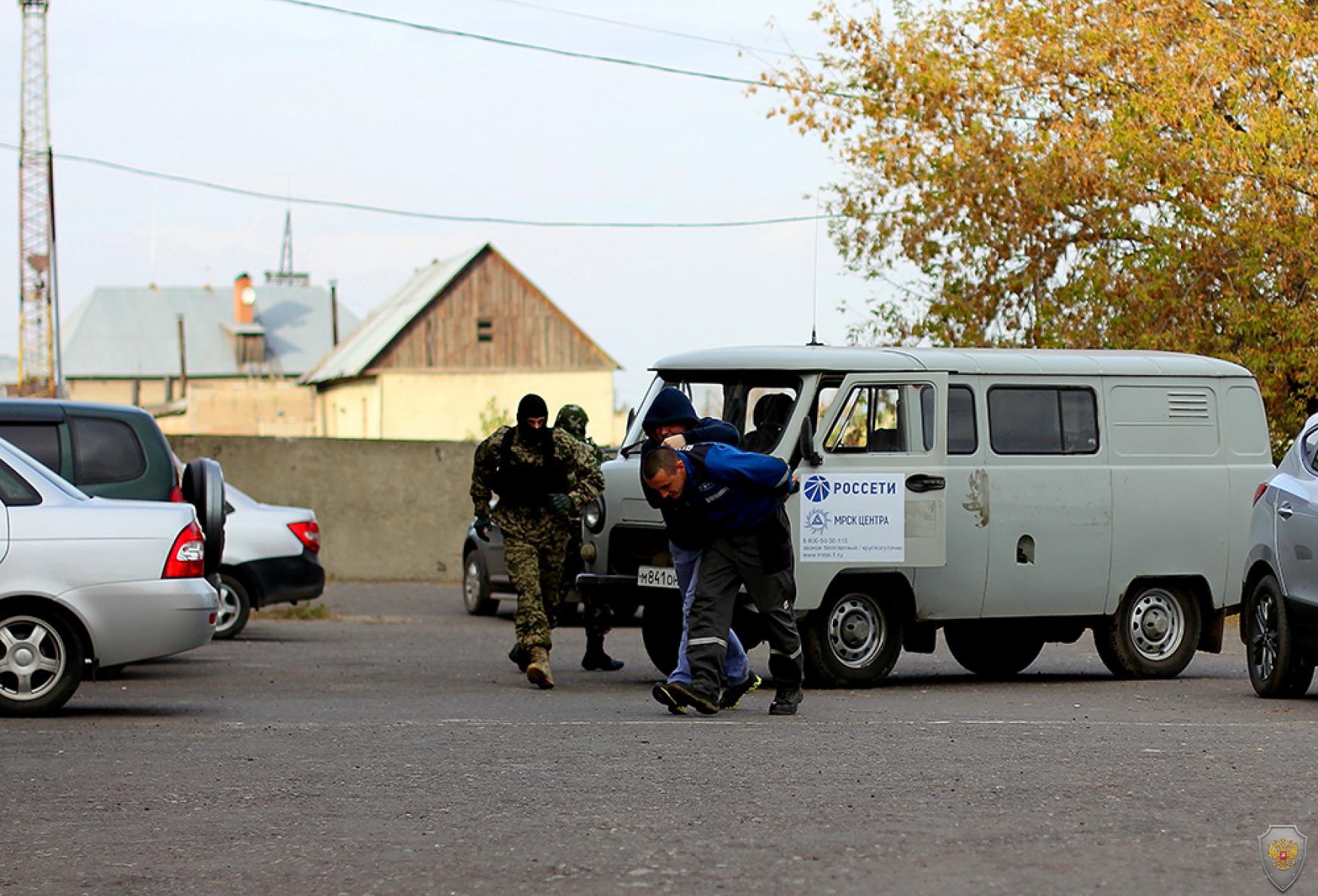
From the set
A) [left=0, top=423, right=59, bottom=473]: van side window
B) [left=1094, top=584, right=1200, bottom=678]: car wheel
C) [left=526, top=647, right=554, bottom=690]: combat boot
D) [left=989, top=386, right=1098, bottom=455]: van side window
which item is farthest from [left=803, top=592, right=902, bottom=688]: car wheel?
[left=0, top=423, right=59, bottom=473]: van side window

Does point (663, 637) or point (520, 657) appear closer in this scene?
point (520, 657)

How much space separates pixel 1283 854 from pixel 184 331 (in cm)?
10109

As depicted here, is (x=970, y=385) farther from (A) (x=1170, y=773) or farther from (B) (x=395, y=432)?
(B) (x=395, y=432)

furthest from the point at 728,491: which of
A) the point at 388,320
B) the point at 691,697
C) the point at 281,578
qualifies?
the point at 388,320

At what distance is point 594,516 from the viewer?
13648 millimetres

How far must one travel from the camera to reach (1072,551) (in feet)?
44.9

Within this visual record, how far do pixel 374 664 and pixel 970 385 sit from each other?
5.27m

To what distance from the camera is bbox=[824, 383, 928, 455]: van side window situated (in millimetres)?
13242

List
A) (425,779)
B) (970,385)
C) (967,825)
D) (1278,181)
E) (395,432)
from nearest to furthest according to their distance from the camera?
(967,825) < (425,779) < (970,385) < (1278,181) < (395,432)

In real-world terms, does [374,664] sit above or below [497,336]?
below

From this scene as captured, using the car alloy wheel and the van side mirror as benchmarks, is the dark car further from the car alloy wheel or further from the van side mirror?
the van side mirror

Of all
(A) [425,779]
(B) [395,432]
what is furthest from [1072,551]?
(B) [395,432]

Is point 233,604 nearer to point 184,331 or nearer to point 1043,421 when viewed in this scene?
point 1043,421

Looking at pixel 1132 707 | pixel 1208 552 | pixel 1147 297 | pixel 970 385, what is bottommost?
pixel 1132 707
